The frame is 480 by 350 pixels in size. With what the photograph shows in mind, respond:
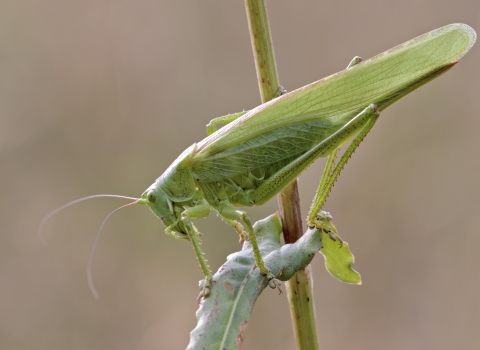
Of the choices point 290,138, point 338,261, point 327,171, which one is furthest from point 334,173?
point 338,261

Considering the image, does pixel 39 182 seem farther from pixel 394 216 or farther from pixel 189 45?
pixel 394 216

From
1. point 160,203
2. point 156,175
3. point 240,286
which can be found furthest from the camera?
point 156,175

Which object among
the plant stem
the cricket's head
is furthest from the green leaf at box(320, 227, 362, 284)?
the cricket's head

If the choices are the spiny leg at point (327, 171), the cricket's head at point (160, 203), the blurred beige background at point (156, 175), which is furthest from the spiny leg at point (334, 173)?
the blurred beige background at point (156, 175)

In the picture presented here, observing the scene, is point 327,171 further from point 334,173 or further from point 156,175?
point 156,175

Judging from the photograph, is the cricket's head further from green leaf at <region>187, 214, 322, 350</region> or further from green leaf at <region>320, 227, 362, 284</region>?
green leaf at <region>320, 227, 362, 284</region>

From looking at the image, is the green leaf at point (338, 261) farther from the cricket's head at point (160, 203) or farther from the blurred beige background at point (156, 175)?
the blurred beige background at point (156, 175)
